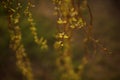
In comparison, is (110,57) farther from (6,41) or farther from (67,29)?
(67,29)

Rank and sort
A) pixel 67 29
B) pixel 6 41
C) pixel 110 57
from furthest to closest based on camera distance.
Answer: pixel 110 57 < pixel 6 41 < pixel 67 29

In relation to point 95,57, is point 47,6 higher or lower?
higher

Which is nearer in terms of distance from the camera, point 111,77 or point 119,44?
point 111,77

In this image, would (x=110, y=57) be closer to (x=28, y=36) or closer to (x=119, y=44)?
(x=119, y=44)

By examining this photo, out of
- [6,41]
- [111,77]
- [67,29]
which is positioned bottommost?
[111,77]

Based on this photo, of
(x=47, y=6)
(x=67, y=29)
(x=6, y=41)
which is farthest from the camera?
(x=47, y=6)

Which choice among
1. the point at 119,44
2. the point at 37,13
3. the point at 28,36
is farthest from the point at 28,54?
the point at 119,44
